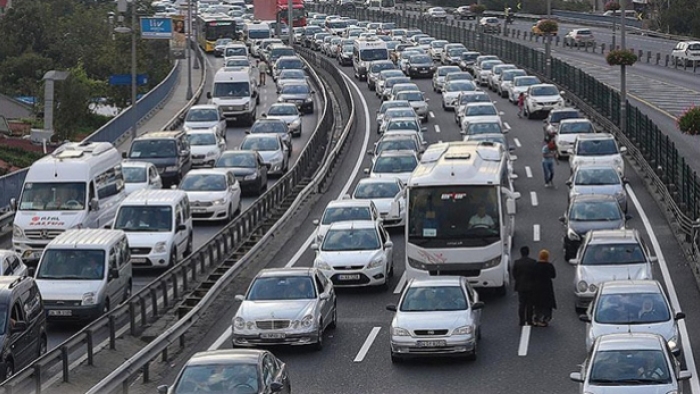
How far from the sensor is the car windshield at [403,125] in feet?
185

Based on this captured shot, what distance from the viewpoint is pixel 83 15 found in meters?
137

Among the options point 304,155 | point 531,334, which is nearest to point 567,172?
point 304,155

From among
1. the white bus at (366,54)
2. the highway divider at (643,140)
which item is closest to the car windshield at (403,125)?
the highway divider at (643,140)

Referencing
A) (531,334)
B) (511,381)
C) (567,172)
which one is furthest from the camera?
(567,172)

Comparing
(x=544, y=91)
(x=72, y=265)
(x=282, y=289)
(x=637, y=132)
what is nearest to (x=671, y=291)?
(x=282, y=289)

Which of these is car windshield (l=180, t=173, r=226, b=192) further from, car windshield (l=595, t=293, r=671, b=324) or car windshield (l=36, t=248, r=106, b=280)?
car windshield (l=595, t=293, r=671, b=324)

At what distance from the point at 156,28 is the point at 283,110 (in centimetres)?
1800

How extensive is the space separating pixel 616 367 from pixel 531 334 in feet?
26.4

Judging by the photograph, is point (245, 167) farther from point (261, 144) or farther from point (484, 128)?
point (484, 128)

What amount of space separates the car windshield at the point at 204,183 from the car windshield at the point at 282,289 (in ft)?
49.5

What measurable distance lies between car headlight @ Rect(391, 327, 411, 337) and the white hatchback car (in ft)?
22.4

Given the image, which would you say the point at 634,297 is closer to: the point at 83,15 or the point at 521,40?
the point at 521,40

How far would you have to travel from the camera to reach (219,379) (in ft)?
63.8

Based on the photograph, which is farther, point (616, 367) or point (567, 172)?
point (567, 172)
